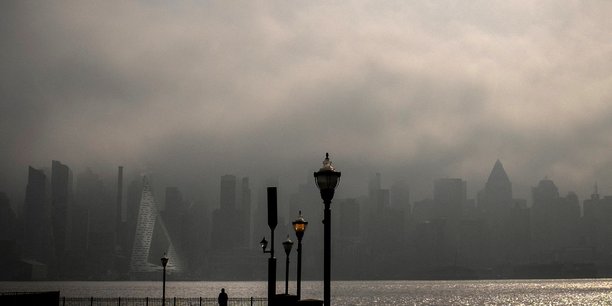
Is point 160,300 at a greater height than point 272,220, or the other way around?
point 272,220

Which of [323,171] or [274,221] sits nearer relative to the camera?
[323,171]

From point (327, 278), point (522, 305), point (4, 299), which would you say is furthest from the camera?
point (522, 305)

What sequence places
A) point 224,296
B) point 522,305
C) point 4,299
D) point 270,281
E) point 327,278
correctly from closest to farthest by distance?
1. point 327,278
2. point 270,281
3. point 4,299
4. point 224,296
5. point 522,305

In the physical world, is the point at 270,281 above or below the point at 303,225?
below

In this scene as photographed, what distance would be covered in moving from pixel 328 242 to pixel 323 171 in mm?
1859

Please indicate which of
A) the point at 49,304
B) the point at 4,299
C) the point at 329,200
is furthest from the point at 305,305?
the point at 49,304

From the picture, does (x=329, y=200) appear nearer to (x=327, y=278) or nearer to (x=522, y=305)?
(x=327, y=278)

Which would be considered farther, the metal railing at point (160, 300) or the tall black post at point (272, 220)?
the metal railing at point (160, 300)

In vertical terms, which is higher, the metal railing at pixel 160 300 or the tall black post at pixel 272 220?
the tall black post at pixel 272 220

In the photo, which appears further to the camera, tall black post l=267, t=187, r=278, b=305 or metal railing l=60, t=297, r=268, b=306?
metal railing l=60, t=297, r=268, b=306

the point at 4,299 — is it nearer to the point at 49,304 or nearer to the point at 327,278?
the point at 49,304

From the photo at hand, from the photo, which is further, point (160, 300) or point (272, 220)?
point (160, 300)

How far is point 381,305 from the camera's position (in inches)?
6609

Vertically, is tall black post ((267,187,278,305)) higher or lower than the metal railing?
higher
